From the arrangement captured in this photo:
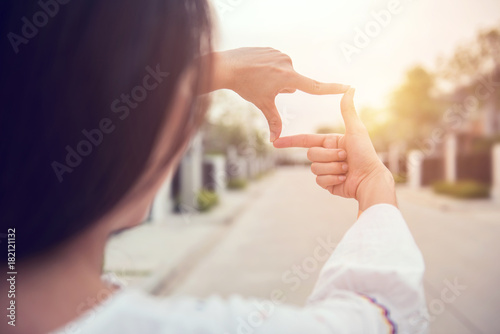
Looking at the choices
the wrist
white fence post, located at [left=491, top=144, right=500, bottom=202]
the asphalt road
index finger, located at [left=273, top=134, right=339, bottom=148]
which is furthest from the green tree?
the wrist

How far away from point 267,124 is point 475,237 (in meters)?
8.09

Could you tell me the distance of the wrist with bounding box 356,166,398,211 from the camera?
3.03 ft

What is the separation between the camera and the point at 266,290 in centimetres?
508

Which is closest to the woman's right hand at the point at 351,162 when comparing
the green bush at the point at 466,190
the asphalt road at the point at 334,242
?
the asphalt road at the point at 334,242

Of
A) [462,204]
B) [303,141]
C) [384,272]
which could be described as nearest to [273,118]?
[303,141]

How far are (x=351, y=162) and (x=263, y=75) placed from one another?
260 millimetres

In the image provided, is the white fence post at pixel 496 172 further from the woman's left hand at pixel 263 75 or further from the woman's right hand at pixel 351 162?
the woman's left hand at pixel 263 75

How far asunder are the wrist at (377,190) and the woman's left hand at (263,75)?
20cm

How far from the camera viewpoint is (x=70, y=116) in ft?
2.14

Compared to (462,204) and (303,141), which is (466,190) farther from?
(303,141)

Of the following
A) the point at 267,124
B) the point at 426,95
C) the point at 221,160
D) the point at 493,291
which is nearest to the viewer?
the point at 267,124

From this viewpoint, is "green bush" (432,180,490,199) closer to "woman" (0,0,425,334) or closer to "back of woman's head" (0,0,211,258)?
"woman" (0,0,425,334)

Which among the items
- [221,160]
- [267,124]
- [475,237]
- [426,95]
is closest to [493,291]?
[475,237]

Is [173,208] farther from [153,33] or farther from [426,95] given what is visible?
[426,95]
